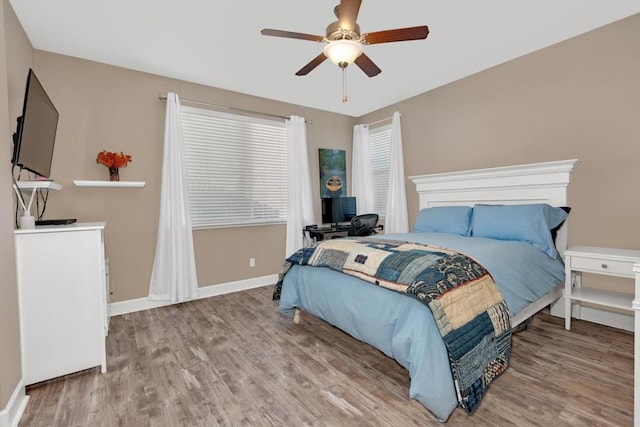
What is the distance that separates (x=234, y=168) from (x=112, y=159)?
4.45ft

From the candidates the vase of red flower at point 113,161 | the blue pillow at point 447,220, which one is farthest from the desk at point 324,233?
the vase of red flower at point 113,161

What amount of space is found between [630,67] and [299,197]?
3538 millimetres

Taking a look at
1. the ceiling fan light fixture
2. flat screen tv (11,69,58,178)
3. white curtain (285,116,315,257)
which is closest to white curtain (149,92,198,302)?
flat screen tv (11,69,58,178)

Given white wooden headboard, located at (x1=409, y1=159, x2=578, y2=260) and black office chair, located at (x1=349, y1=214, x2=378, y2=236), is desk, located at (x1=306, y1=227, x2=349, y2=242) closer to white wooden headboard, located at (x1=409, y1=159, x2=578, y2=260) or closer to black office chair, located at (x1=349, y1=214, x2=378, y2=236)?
black office chair, located at (x1=349, y1=214, x2=378, y2=236)

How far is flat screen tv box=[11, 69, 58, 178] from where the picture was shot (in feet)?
5.89

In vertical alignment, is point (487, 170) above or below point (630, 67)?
below

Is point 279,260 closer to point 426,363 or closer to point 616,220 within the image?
point 426,363

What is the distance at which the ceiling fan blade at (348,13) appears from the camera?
1748mm

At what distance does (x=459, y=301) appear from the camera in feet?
5.61

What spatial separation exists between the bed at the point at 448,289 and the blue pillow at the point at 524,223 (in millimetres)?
10

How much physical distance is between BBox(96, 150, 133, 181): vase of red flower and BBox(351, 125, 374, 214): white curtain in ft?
10.4

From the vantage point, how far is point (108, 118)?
10.4 feet

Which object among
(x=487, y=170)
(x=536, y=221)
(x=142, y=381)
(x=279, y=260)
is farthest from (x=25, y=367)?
(x=487, y=170)

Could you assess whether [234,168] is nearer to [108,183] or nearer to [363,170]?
[108,183]
